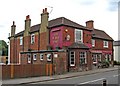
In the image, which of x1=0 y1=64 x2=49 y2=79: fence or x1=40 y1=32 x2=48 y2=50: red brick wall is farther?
x1=40 y1=32 x2=48 y2=50: red brick wall

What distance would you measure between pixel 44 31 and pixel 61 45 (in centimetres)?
455

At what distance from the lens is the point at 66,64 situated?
2939 centimetres

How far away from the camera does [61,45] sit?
1177 inches

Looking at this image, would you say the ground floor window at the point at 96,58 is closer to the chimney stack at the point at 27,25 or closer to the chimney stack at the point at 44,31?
the chimney stack at the point at 44,31

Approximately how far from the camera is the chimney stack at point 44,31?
32812 mm

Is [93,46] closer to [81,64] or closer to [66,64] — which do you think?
[81,64]

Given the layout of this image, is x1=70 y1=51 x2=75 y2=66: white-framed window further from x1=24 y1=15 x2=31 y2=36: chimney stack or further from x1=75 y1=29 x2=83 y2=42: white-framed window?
x1=24 y1=15 x2=31 y2=36: chimney stack

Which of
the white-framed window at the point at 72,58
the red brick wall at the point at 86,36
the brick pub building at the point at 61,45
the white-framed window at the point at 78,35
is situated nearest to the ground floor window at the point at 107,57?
the brick pub building at the point at 61,45

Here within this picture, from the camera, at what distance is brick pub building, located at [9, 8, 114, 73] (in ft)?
97.2

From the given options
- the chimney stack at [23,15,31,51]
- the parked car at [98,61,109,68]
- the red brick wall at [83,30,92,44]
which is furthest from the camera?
the parked car at [98,61,109,68]

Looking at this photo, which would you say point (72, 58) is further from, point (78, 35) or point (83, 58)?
point (78, 35)

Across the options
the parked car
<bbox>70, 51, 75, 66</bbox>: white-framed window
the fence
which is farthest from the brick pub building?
the fence

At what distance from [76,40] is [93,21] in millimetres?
8871

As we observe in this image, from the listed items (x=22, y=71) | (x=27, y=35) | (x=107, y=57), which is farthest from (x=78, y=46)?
(x=107, y=57)
